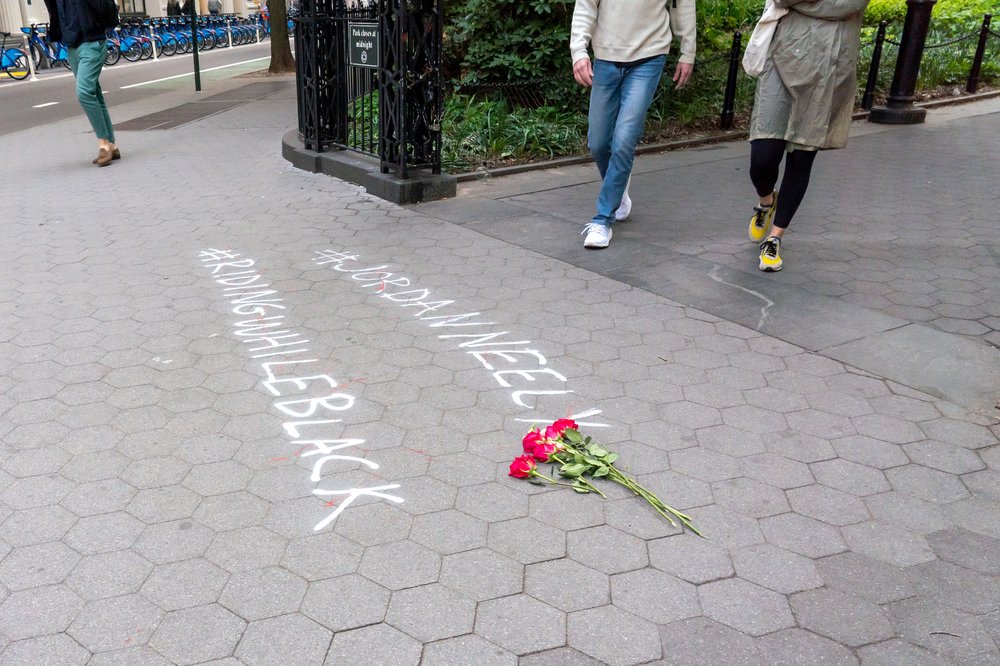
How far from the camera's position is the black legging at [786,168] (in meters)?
5.02

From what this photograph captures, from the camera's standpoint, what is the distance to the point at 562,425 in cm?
334

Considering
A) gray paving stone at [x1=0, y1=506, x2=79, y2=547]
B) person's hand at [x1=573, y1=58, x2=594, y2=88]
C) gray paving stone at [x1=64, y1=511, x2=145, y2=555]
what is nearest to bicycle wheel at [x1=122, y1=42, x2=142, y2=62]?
person's hand at [x1=573, y1=58, x2=594, y2=88]

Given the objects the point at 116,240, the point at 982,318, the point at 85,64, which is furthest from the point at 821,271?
the point at 85,64

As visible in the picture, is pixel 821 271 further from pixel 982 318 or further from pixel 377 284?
pixel 377 284

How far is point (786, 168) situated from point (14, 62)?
20515 mm

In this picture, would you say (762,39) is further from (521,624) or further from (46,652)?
(46,652)

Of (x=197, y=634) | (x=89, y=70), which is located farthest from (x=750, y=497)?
(x=89, y=70)

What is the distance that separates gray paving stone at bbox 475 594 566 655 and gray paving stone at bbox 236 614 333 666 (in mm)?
426

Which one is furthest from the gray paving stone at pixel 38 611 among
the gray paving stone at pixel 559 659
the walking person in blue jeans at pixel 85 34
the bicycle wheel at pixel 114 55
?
the bicycle wheel at pixel 114 55

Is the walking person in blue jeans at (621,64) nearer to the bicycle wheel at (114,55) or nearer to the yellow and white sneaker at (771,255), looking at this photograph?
the yellow and white sneaker at (771,255)

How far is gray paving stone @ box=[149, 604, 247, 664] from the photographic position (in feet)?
7.59

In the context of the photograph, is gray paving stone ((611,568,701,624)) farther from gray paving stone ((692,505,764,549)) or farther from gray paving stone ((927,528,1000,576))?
gray paving stone ((927,528,1000,576))

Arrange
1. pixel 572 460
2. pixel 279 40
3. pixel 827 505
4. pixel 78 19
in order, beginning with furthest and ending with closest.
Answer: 1. pixel 279 40
2. pixel 78 19
3. pixel 572 460
4. pixel 827 505

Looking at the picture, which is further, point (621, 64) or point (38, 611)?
point (621, 64)
